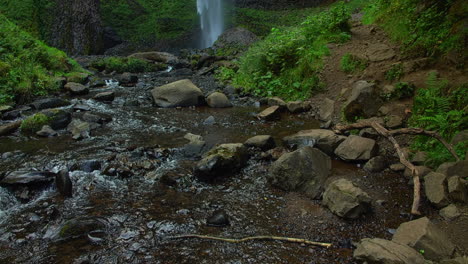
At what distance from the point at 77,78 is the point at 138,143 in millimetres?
8406

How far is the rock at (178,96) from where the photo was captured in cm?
991

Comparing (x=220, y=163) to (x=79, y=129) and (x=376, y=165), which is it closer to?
(x=376, y=165)

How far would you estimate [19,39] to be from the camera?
13.2 metres

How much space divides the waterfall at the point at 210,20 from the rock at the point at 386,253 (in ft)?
83.1

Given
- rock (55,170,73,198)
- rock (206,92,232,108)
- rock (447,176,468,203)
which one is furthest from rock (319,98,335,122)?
rock (55,170,73,198)

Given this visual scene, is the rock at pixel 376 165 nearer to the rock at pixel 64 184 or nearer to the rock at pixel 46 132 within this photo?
the rock at pixel 64 184

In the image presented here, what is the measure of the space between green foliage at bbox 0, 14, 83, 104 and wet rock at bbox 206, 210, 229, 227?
921cm

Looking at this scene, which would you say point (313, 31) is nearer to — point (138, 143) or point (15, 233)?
point (138, 143)

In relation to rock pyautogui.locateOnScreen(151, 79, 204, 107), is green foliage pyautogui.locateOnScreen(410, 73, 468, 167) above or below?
above

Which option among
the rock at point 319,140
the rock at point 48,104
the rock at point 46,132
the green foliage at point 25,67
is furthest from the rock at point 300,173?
the green foliage at point 25,67

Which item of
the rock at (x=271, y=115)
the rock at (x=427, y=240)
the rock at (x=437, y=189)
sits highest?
the rock at (x=427, y=240)

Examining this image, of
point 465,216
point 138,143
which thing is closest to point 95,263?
point 138,143

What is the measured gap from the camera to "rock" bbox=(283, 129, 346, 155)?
587 centimetres

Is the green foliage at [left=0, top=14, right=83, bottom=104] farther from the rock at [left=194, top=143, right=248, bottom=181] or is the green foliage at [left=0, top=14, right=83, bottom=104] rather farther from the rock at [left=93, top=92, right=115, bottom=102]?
the rock at [left=194, top=143, right=248, bottom=181]
